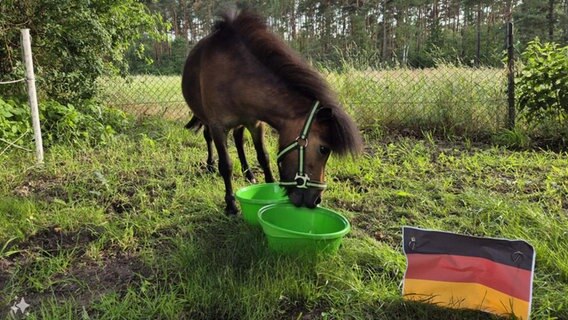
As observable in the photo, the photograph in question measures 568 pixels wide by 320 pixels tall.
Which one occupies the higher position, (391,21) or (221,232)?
(391,21)

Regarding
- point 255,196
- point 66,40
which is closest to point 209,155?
point 255,196

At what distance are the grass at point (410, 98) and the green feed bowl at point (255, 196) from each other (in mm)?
2988

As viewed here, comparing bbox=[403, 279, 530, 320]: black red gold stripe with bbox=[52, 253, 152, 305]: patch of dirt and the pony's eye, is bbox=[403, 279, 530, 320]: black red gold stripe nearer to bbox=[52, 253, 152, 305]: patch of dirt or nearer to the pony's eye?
the pony's eye

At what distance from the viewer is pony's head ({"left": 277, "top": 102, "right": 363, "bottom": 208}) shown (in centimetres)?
209

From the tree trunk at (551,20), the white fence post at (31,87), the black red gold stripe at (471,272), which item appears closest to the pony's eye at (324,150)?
the black red gold stripe at (471,272)

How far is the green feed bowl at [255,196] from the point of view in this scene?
2.60 m

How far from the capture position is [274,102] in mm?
2393

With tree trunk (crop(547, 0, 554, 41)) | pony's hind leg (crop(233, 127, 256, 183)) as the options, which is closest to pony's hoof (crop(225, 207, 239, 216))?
pony's hind leg (crop(233, 127, 256, 183))

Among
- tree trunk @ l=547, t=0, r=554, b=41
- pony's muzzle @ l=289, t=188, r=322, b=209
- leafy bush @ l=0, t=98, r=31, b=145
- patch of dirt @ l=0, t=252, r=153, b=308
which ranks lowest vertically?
patch of dirt @ l=0, t=252, r=153, b=308

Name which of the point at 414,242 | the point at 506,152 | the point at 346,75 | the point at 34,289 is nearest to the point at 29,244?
the point at 34,289

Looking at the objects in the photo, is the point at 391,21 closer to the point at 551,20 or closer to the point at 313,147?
the point at 551,20

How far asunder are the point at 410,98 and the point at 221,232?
4174mm

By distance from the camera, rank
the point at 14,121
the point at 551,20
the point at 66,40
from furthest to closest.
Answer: the point at 551,20 → the point at 66,40 → the point at 14,121

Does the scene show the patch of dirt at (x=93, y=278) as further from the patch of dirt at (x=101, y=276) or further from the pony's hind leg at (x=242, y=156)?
the pony's hind leg at (x=242, y=156)
